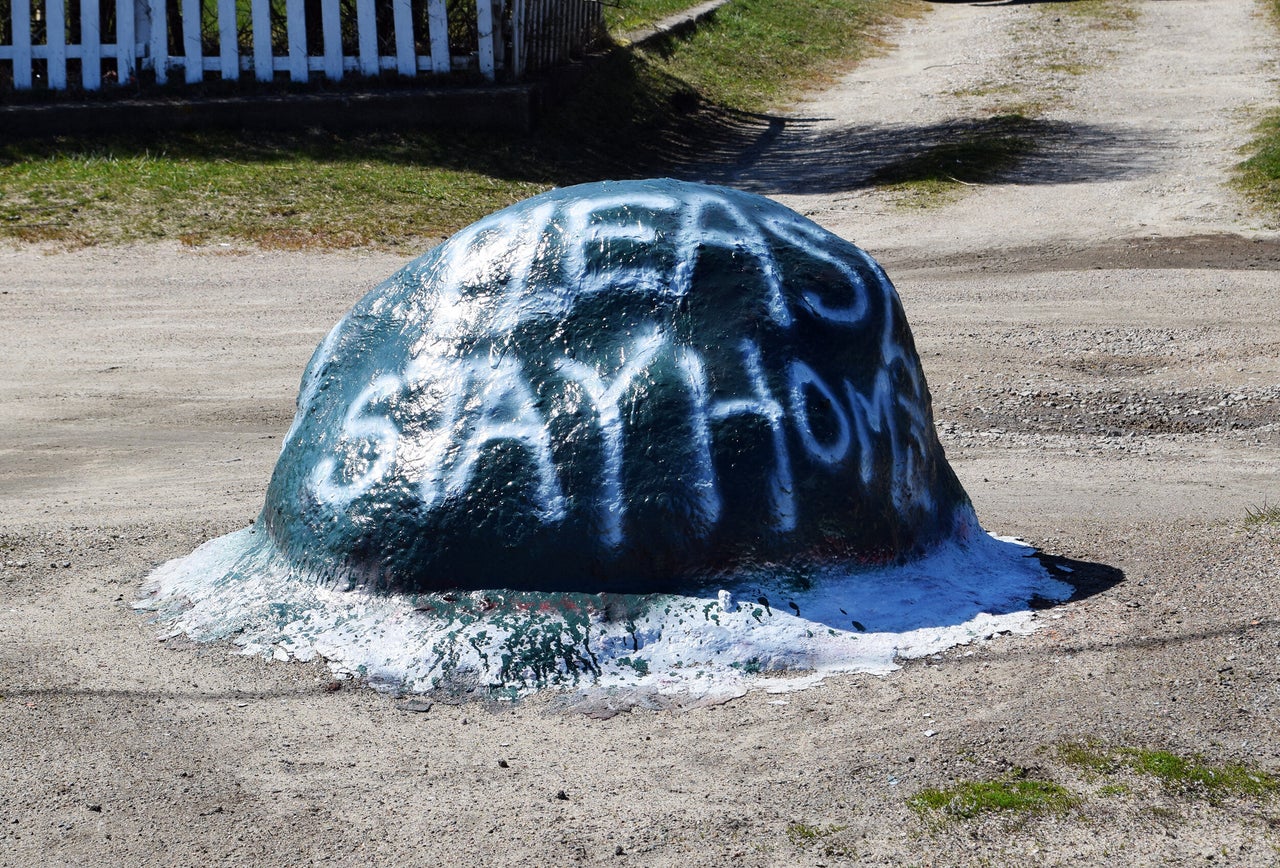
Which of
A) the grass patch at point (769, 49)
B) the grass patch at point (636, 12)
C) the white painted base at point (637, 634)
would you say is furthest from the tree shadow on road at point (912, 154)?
the white painted base at point (637, 634)

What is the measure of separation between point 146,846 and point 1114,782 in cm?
239

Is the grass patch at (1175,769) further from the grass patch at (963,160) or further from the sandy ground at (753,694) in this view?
the grass patch at (963,160)

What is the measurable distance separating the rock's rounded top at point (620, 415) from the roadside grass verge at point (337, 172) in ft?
21.1

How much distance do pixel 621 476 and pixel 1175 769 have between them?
1.69m

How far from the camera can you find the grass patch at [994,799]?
11.6 ft

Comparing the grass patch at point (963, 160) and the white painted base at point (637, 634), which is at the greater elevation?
the grass patch at point (963, 160)

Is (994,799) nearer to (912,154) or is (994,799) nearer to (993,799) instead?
(993,799)

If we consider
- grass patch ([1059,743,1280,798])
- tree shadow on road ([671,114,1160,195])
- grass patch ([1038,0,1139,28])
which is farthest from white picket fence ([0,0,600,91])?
grass patch ([1038,0,1139,28])

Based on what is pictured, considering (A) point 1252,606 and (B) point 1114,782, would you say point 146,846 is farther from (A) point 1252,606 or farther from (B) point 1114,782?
(A) point 1252,606

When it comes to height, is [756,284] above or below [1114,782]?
above

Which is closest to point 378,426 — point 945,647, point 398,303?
point 398,303

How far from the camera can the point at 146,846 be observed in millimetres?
3525

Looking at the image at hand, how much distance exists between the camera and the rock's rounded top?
4.28m

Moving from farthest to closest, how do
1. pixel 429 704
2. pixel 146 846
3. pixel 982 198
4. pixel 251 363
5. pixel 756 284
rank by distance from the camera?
pixel 982 198 < pixel 251 363 < pixel 756 284 < pixel 429 704 < pixel 146 846
